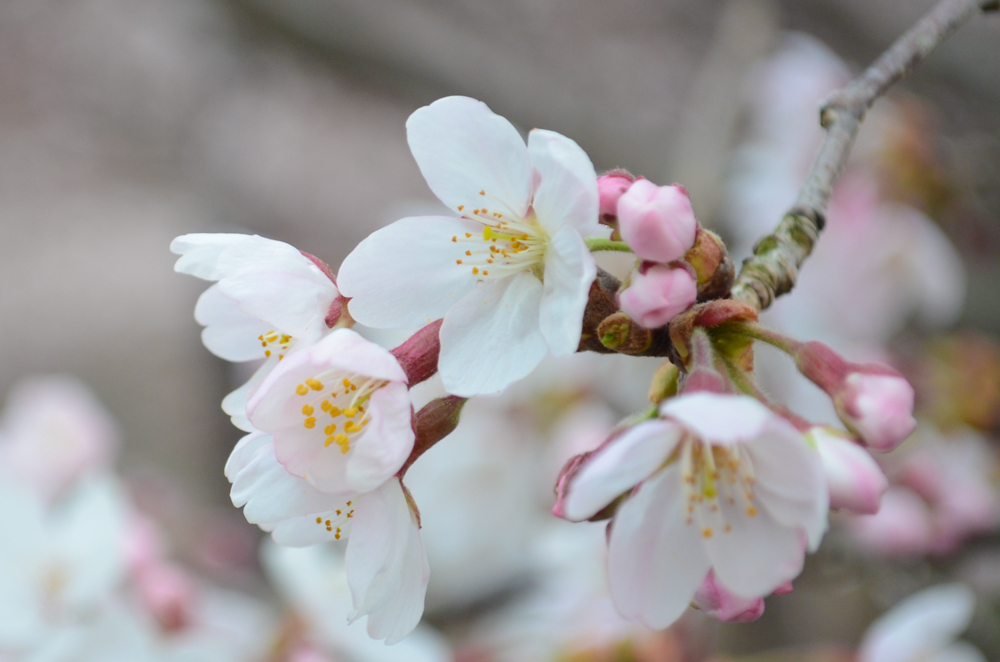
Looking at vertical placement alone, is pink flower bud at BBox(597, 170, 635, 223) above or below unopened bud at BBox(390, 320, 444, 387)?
→ above

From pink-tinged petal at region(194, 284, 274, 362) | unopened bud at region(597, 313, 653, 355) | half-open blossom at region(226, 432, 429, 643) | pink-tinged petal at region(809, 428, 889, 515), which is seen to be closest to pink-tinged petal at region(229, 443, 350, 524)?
half-open blossom at region(226, 432, 429, 643)

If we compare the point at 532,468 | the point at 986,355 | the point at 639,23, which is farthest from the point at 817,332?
the point at 639,23

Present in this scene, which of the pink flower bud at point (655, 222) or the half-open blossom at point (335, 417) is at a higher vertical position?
the pink flower bud at point (655, 222)

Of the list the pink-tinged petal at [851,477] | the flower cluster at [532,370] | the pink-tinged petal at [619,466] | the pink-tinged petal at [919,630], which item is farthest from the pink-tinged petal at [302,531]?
the pink-tinged petal at [919,630]

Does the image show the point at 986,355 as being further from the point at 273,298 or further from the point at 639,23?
the point at 639,23

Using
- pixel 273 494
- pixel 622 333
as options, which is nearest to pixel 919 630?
pixel 622 333

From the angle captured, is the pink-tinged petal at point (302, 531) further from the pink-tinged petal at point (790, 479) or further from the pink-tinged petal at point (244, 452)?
the pink-tinged petal at point (790, 479)

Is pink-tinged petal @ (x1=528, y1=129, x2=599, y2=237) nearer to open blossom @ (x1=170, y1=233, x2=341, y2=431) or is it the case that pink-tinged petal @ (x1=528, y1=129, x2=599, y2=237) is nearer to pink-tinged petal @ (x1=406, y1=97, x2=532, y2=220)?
pink-tinged petal @ (x1=406, y1=97, x2=532, y2=220)
